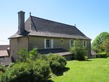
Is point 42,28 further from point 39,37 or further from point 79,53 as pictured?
point 79,53

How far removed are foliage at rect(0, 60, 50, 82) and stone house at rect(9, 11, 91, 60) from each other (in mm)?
11523

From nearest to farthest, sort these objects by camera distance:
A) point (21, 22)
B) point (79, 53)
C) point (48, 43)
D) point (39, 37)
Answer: point (39, 37), point (21, 22), point (79, 53), point (48, 43)

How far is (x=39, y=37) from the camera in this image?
2242 cm

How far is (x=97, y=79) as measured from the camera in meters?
9.95

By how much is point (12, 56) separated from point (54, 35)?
25.7 feet

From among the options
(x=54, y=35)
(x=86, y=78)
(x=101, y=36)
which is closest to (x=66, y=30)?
(x=54, y=35)

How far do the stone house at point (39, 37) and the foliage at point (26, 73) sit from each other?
1152 centimetres

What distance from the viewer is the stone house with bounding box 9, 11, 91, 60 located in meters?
21.8

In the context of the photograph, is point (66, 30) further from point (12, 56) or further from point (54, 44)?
point (12, 56)

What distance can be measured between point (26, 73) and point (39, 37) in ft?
44.4

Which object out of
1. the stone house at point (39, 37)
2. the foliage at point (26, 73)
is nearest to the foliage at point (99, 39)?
the stone house at point (39, 37)

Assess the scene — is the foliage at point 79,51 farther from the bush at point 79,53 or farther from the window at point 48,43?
the window at point 48,43

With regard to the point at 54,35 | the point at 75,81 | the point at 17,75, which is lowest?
the point at 75,81

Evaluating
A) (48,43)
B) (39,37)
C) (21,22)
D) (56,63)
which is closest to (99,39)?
(48,43)
